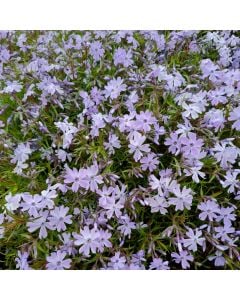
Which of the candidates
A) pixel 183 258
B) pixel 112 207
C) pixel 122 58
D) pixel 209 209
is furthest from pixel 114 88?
pixel 183 258

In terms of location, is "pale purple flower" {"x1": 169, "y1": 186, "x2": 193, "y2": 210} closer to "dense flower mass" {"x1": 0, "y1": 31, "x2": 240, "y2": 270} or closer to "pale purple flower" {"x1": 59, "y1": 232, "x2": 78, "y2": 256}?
"dense flower mass" {"x1": 0, "y1": 31, "x2": 240, "y2": 270}

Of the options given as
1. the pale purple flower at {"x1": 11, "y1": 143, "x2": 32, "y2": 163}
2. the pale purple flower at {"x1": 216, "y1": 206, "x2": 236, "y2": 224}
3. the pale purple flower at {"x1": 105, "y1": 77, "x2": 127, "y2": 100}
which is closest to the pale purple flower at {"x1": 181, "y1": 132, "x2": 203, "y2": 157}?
the pale purple flower at {"x1": 216, "y1": 206, "x2": 236, "y2": 224}

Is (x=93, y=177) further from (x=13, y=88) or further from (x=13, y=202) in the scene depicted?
(x=13, y=88)

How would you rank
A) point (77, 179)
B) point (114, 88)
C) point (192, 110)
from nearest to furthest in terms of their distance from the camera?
point (77, 179), point (192, 110), point (114, 88)

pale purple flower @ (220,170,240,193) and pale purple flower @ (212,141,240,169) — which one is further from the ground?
pale purple flower @ (212,141,240,169)

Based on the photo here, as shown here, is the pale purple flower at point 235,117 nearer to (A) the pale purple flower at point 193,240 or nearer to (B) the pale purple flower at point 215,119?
(B) the pale purple flower at point 215,119

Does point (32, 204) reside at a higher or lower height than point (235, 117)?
lower

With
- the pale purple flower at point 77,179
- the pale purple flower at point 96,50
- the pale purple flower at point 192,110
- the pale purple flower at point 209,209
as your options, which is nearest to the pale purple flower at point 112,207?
the pale purple flower at point 77,179

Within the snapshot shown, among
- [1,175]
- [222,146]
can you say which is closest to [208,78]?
[222,146]
